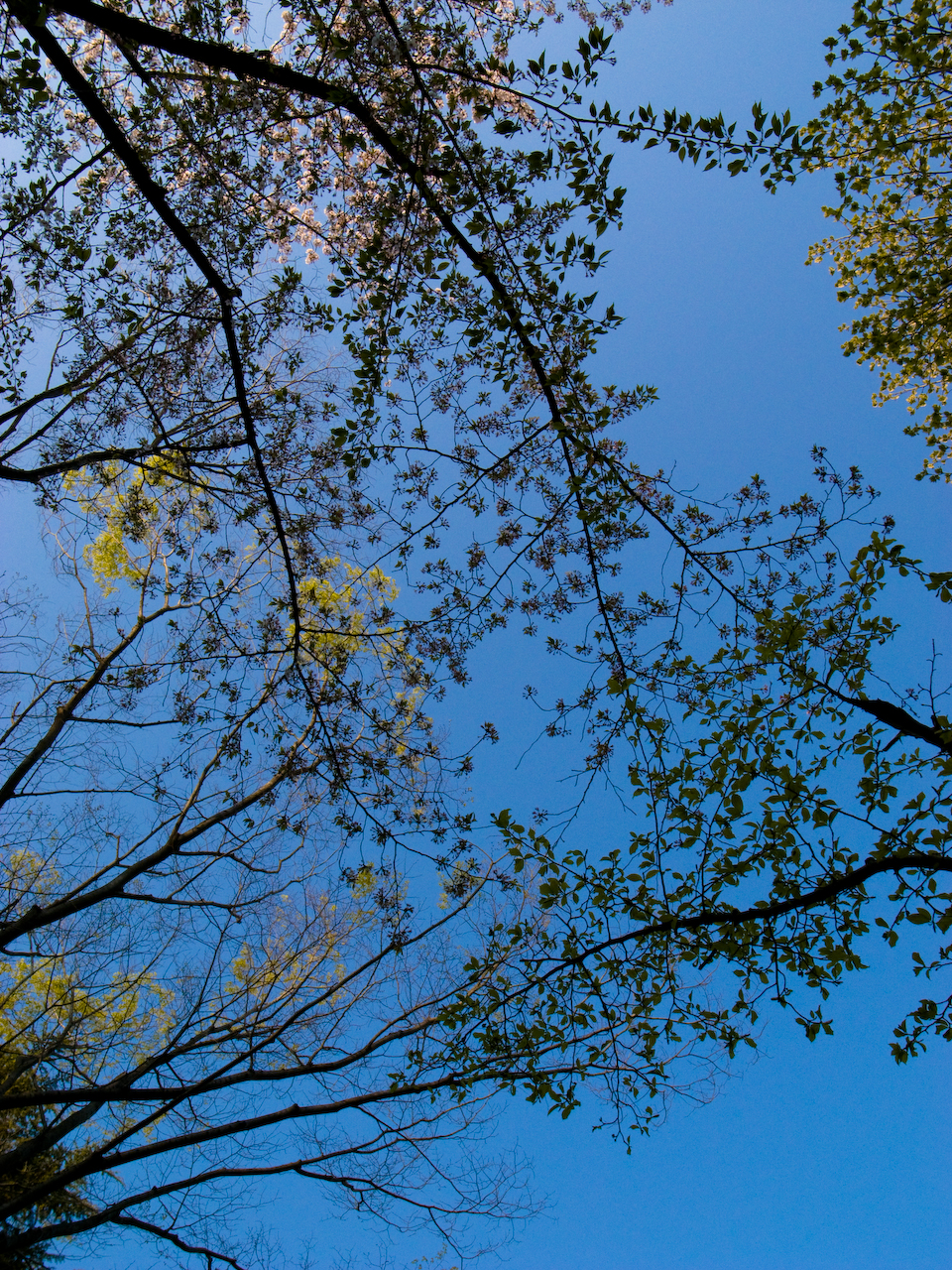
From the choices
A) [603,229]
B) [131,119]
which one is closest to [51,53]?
[131,119]

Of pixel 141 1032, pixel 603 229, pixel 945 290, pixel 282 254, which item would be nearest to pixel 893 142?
pixel 945 290

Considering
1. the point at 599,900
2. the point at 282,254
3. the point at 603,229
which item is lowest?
the point at 599,900

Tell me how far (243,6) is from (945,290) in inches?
370

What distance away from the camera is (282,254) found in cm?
786

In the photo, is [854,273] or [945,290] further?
[854,273]

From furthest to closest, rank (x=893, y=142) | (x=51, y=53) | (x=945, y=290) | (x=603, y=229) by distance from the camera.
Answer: (x=945, y=290)
(x=893, y=142)
(x=51, y=53)
(x=603, y=229)

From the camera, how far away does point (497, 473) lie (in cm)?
590

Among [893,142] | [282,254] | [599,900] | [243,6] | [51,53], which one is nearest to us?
[51,53]

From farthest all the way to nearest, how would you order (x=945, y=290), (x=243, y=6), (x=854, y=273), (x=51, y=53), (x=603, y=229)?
1. (x=854, y=273)
2. (x=945, y=290)
3. (x=243, y=6)
4. (x=51, y=53)
5. (x=603, y=229)

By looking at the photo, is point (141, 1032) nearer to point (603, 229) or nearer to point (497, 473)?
point (497, 473)

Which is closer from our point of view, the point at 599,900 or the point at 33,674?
the point at 599,900

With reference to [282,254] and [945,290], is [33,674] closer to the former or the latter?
[282,254]

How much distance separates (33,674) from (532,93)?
26.4ft

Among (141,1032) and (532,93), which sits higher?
(532,93)
